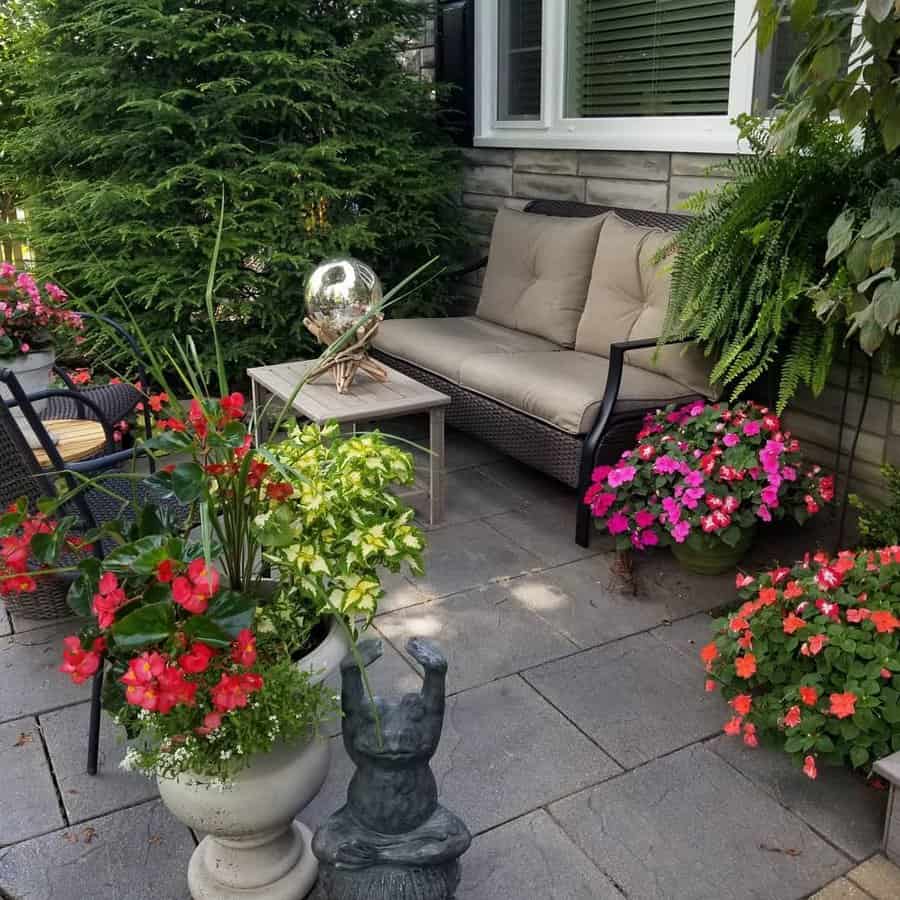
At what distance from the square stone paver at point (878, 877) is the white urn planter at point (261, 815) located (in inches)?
39.2

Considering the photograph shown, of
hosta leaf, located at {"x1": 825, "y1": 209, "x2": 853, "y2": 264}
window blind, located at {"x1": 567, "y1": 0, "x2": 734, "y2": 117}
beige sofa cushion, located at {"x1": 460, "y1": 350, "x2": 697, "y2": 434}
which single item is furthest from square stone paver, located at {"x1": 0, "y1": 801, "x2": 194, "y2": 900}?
window blind, located at {"x1": 567, "y1": 0, "x2": 734, "y2": 117}

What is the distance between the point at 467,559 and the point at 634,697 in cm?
90

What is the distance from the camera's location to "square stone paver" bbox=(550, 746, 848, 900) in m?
1.74

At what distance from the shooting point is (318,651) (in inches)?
63.2

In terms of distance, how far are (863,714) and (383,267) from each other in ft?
11.9

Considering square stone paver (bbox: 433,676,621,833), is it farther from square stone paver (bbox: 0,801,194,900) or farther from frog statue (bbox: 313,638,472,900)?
square stone paver (bbox: 0,801,194,900)

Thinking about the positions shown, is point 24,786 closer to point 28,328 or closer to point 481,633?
point 481,633

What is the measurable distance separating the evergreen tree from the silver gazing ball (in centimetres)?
96

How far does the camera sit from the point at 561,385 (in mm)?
3277

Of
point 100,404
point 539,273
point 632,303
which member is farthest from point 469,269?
point 100,404

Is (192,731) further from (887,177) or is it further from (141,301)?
(141,301)

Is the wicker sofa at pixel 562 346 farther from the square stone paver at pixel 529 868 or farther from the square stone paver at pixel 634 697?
the square stone paver at pixel 529 868

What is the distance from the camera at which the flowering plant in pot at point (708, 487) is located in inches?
109

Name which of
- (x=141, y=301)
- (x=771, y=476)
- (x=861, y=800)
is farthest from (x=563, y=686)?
(x=141, y=301)
